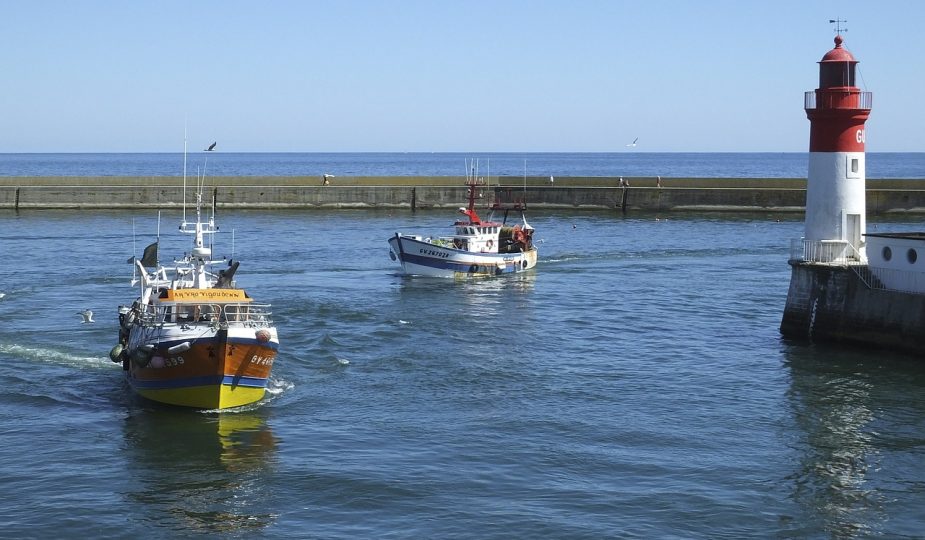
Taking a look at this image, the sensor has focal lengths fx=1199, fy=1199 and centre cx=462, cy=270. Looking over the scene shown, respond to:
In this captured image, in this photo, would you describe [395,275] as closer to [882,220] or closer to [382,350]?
[382,350]

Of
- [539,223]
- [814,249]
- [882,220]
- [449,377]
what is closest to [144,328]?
[449,377]

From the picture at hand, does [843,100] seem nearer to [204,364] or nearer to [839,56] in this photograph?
[839,56]

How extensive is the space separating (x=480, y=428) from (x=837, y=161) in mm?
15623

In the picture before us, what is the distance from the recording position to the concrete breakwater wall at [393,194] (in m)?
93.5

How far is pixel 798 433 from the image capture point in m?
28.1

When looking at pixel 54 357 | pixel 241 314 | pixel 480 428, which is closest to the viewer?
pixel 480 428

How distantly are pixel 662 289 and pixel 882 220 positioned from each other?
38574 mm

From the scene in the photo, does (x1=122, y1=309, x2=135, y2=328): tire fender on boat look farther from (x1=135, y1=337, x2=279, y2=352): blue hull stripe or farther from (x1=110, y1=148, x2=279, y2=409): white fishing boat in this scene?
(x1=135, y1=337, x2=279, y2=352): blue hull stripe

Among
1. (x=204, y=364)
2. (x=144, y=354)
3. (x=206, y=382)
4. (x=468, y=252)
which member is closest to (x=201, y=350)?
(x=204, y=364)

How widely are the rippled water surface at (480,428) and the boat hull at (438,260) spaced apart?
573cm

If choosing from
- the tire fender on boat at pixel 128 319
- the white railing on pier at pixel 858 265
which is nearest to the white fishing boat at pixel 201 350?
the tire fender on boat at pixel 128 319

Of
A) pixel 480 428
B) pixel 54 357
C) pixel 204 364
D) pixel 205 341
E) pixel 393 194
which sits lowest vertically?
pixel 480 428

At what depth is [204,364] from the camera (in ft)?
94.4

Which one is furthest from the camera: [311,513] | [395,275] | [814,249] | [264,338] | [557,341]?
[395,275]
